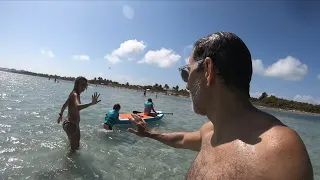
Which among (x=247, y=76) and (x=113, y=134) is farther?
(x=113, y=134)

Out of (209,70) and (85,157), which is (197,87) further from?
(85,157)

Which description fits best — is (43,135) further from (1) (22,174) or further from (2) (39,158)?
(1) (22,174)

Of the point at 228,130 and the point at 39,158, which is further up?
the point at 228,130

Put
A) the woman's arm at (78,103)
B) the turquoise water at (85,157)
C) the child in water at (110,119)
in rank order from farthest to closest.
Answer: the child in water at (110,119)
the woman's arm at (78,103)
the turquoise water at (85,157)

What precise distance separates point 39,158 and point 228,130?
7201 millimetres

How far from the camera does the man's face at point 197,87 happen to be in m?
1.80

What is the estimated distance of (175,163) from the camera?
887cm

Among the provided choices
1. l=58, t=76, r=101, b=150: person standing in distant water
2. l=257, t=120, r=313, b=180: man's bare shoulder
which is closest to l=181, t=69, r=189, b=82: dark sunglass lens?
l=257, t=120, r=313, b=180: man's bare shoulder

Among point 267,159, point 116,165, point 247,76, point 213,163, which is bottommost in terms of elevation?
point 116,165

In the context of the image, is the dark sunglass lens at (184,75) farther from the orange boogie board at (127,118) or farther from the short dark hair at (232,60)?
A: the orange boogie board at (127,118)

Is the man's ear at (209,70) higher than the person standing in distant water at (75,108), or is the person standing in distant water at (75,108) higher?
the man's ear at (209,70)

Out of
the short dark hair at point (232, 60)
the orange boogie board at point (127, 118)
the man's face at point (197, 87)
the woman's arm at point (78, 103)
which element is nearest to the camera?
the short dark hair at point (232, 60)

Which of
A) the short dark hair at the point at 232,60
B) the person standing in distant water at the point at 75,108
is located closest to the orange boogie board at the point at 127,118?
the person standing in distant water at the point at 75,108

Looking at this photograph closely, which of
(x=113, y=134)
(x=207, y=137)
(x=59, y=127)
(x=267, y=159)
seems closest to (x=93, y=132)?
(x=113, y=134)
